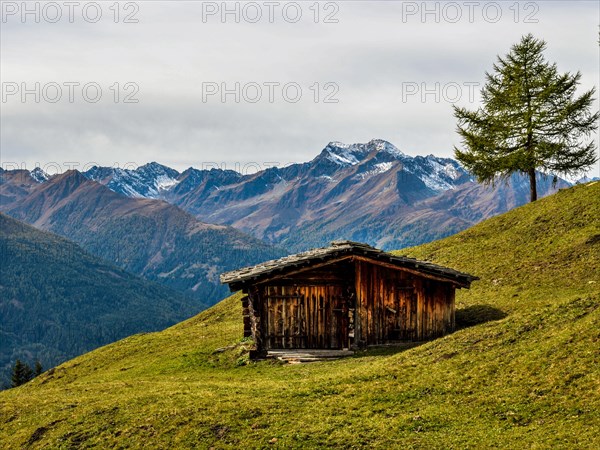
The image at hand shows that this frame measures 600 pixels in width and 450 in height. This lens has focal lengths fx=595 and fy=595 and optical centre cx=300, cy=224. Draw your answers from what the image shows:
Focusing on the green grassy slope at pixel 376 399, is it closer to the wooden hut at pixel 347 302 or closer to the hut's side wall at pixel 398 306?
the hut's side wall at pixel 398 306

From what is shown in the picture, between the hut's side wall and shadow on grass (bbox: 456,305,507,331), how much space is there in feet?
4.40

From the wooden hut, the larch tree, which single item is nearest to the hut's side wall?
the wooden hut

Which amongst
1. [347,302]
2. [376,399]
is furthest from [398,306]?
[376,399]

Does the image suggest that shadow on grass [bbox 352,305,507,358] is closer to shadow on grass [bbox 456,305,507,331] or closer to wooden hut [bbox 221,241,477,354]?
shadow on grass [bbox 456,305,507,331]

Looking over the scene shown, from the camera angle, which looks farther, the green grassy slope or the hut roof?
the hut roof

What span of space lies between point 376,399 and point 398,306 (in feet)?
46.2

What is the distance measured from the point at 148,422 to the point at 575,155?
52009 millimetres

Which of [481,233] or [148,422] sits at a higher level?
[481,233]

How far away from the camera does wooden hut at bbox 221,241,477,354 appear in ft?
116

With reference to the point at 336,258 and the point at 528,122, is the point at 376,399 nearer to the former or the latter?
the point at 336,258

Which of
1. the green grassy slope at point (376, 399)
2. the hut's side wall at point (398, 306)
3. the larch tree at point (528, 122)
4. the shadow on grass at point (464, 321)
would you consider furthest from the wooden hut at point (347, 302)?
the larch tree at point (528, 122)

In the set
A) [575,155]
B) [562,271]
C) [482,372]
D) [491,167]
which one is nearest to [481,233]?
[491,167]

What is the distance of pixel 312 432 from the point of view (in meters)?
20.0

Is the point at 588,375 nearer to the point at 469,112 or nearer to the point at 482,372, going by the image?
the point at 482,372
